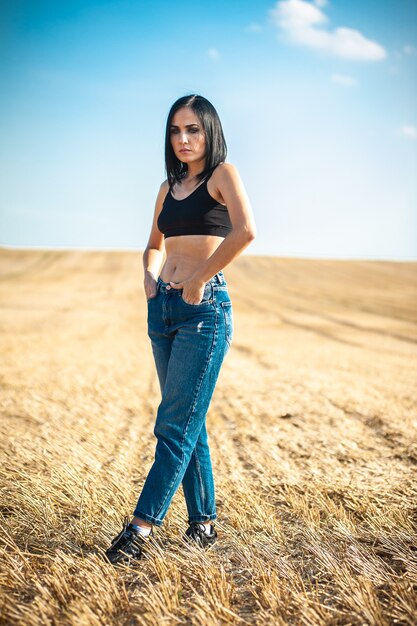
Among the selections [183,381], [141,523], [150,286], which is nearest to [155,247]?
[150,286]

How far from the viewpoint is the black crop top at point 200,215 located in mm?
2611

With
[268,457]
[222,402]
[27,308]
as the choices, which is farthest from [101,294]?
[268,457]

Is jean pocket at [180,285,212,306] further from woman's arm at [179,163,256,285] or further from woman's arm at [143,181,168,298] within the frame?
woman's arm at [143,181,168,298]

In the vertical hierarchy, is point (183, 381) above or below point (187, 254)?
below

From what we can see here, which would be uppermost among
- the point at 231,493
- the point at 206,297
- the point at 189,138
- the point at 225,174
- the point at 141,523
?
the point at 189,138

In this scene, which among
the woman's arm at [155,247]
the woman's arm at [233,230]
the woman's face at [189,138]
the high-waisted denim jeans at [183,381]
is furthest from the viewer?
the woman's arm at [155,247]

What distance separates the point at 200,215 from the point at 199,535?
5.62ft

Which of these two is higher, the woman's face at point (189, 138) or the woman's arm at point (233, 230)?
the woman's face at point (189, 138)

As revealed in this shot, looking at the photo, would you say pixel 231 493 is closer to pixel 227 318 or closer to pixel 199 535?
pixel 199 535

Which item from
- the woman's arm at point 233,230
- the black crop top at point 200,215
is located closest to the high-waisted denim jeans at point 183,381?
the woman's arm at point 233,230

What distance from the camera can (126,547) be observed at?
253cm

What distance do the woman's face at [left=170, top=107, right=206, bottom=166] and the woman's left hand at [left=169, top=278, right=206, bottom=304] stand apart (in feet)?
2.29

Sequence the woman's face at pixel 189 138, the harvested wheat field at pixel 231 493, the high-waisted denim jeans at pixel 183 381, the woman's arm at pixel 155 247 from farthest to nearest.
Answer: the woman's arm at pixel 155 247 → the woman's face at pixel 189 138 → the high-waisted denim jeans at pixel 183 381 → the harvested wheat field at pixel 231 493

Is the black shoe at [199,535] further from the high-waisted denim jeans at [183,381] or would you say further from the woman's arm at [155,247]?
the woman's arm at [155,247]
